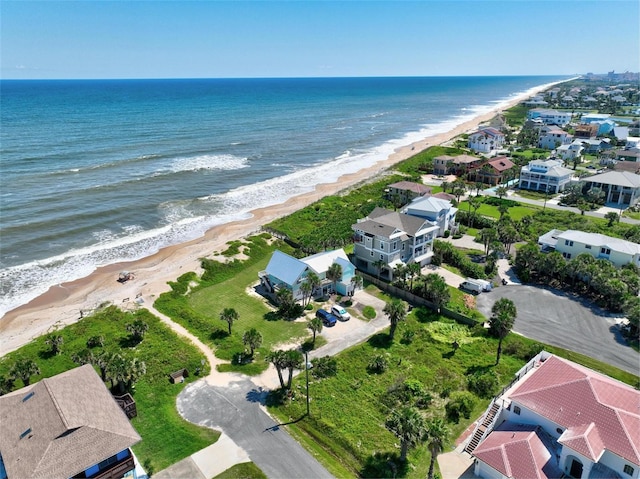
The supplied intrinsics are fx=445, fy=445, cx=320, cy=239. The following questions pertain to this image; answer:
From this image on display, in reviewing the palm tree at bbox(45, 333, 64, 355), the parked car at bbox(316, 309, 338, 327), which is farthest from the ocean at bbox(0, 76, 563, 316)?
the parked car at bbox(316, 309, 338, 327)

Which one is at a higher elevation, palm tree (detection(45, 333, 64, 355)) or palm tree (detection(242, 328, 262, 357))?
palm tree (detection(242, 328, 262, 357))

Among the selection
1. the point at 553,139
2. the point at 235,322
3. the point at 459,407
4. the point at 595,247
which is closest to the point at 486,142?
the point at 553,139

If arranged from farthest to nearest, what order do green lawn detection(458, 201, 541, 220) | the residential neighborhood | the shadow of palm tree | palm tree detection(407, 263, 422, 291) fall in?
1. green lawn detection(458, 201, 541, 220)
2. palm tree detection(407, 263, 422, 291)
3. the shadow of palm tree
4. the residential neighborhood

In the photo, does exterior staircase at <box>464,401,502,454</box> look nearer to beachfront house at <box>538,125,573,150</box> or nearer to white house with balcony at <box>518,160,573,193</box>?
white house with balcony at <box>518,160,573,193</box>

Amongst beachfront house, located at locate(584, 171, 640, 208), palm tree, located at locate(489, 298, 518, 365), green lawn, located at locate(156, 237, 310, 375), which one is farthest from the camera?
beachfront house, located at locate(584, 171, 640, 208)

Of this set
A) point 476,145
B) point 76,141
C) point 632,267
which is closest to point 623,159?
point 476,145

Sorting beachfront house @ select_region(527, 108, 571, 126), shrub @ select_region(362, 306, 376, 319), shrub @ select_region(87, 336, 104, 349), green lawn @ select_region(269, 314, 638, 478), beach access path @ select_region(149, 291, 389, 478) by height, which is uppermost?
beachfront house @ select_region(527, 108, 571, 126)

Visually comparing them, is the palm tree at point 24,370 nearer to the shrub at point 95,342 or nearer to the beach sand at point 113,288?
the shrub at point 95,342

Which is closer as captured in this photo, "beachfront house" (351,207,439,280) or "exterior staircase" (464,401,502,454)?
"exterior staircase" (464,401,502,454)
